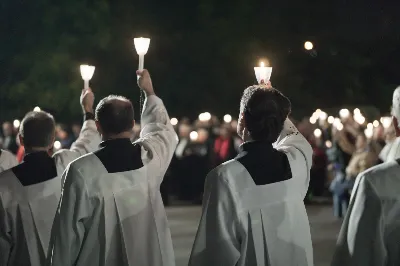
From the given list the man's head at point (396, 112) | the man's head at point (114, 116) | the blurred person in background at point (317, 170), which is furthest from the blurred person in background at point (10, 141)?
the man's head at point (396, 112)

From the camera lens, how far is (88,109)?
6988 mm

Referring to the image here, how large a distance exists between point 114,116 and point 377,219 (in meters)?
2.02

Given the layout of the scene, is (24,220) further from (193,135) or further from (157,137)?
(193,135)

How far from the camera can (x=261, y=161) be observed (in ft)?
15.9

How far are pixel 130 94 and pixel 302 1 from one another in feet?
36.4

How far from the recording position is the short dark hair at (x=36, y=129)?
6078 millimetres

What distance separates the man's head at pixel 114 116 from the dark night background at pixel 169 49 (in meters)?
24.6

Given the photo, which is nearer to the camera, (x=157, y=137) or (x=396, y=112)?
(x=396, y=112)

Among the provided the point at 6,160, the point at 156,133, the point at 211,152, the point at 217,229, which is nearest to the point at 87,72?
the point at 6,160

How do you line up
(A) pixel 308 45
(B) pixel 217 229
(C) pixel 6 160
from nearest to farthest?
(B) pixel 217 229
(C) pixel 6 160
(A) pixel 308 45

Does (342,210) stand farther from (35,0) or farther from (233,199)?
(35,0)

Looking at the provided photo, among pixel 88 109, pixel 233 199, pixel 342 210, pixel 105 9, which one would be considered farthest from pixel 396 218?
pixel 105 9

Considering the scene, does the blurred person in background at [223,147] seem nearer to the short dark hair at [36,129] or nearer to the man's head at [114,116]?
the short dark hair at [36,129]

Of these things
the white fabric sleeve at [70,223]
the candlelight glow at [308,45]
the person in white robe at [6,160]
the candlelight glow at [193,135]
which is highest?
Answer: the candlelight glow at [308,45]
